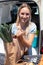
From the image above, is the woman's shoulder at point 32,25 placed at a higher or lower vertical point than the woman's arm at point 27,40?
higher

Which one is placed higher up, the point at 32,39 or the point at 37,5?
the point at 37,5

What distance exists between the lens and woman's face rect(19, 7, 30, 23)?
1.02 metres

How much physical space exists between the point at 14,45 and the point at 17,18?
16cm

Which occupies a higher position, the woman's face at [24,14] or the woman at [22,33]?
the woman's face at [24,14]

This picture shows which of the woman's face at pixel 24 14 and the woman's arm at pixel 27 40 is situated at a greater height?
the woman's face at pixel 24 14

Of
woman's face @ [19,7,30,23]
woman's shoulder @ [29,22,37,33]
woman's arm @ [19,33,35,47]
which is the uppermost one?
woman's face @ [19,7,30,23]

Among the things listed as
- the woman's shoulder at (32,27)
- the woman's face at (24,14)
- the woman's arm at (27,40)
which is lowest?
the woman's arm at (27,40)

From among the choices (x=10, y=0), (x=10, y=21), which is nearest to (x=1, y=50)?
(x=10, y=21)

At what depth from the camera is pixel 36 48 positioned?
3.49ft

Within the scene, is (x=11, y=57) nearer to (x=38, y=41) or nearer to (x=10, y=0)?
(x=38, y=41)

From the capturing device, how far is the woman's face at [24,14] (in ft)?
3.34

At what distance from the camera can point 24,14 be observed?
1025 mm

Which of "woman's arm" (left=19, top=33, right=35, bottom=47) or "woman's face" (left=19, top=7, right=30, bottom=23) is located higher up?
"woman's face" (left=19, top=7, right=30, bottom=23)

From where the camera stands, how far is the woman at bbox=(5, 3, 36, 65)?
1.03 metres
